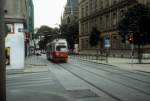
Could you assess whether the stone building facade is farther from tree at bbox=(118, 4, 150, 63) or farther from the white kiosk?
the white kiosk

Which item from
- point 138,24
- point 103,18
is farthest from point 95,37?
point 138,24

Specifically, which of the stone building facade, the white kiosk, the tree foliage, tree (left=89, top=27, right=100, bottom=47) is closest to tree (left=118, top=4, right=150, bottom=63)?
the tree foliage

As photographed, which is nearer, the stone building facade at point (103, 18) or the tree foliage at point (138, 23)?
the tree foliage at point (138, 23)

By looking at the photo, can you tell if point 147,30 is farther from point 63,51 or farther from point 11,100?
point 11,100

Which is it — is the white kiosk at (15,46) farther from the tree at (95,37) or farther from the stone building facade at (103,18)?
the tree at (95,37)

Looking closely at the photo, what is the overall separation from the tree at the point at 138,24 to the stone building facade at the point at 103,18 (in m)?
16.2

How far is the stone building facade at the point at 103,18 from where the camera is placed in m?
78.2

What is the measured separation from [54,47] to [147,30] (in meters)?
14.2

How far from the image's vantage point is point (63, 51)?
54.7 meters

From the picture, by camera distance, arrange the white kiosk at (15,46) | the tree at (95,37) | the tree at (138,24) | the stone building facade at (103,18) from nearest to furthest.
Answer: the white kiosk at (15,46)
the tree at (138,24)
the stone building facade at (103,18)
the tree at (95,37)

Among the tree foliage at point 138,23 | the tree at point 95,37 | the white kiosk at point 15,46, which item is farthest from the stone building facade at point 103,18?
the white kiosk at point 15,46

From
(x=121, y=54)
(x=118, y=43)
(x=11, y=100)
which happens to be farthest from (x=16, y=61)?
(x=118, y=43)

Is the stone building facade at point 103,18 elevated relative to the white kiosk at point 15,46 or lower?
elevated

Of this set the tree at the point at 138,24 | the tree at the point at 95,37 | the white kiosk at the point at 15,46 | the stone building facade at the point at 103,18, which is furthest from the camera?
the tree at the point at 95,37
